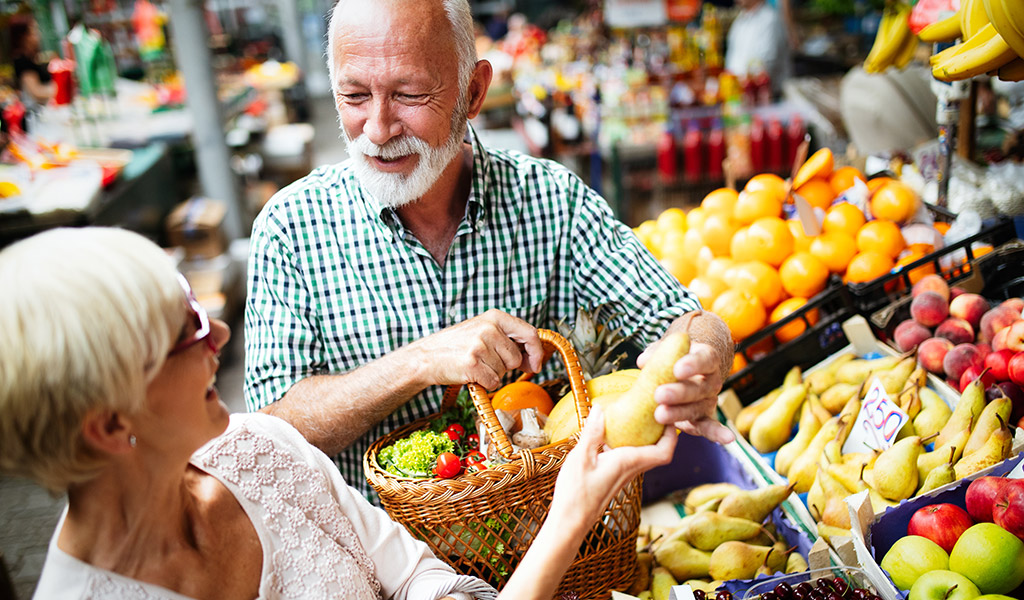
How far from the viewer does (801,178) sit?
110 inches

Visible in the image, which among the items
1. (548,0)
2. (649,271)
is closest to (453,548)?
(649,271)

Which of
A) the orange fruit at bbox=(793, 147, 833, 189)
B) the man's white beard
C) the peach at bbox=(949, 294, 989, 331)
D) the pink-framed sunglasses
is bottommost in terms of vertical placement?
the peach at bbox=(949, 294, 989, 331)

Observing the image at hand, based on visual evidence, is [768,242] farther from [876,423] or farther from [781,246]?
[876,423]

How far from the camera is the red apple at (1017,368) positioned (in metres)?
1.79

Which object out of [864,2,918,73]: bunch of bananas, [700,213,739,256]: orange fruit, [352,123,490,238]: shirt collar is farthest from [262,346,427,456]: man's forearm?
[864,2,918,73]: bunch of bananas

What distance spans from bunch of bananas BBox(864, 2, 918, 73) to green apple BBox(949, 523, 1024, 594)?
279 centimetres

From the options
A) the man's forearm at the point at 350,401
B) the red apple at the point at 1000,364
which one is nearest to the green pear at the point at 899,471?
the red apple at the point at 1000,364

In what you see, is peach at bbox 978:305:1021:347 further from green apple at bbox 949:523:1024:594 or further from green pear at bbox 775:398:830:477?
green apple at bbox 949:523:1024:594

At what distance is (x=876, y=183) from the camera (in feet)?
9.45

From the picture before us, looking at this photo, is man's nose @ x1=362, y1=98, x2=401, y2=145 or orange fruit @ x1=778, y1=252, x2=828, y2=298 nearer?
man's nose @ x1=362, y1=98, x2=401, y2=145

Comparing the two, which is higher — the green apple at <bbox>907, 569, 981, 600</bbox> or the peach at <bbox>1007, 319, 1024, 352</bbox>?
the peach at <bbox>1007, 319, 1024, 352</bbox>

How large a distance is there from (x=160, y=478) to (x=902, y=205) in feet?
8.27

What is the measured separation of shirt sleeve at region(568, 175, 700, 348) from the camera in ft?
6.26

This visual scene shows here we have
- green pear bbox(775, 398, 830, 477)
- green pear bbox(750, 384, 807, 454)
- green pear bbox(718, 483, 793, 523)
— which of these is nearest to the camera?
green pear bbox(718, 483, 793, 523)
